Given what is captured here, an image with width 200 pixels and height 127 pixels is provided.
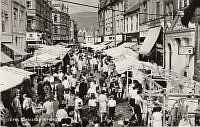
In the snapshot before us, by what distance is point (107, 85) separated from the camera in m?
21.2

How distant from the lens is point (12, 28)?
3212 centimetres

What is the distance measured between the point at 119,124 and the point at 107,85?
666 centimetres

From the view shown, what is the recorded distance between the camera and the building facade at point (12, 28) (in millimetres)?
29077

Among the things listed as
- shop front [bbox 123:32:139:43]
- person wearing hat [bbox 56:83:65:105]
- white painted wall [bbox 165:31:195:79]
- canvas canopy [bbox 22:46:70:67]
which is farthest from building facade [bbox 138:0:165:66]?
person wearing hat [bbox 56:83:65:105]

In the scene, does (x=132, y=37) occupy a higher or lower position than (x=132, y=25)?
lower

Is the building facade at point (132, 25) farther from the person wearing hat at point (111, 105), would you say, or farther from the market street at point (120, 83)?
the person wearing hat at point (111, 105)

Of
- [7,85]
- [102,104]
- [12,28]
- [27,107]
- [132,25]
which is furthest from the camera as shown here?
[132,25]

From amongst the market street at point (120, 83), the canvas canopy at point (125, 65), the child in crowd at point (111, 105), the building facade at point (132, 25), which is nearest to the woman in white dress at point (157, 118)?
the market street at point (120, 83)

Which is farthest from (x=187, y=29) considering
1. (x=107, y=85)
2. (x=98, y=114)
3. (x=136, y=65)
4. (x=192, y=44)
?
(x=98, y=114)

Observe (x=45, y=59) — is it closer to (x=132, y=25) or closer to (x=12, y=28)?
(x=12, y=28)

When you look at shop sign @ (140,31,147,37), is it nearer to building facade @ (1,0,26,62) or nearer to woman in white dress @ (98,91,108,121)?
building facade @ (1,0,26,62)

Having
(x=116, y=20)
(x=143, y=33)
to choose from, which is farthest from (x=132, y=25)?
(x=116, y=20)

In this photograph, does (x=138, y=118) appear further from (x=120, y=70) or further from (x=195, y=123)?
(x=120, y=70)

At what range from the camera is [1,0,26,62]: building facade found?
95.4 ft
